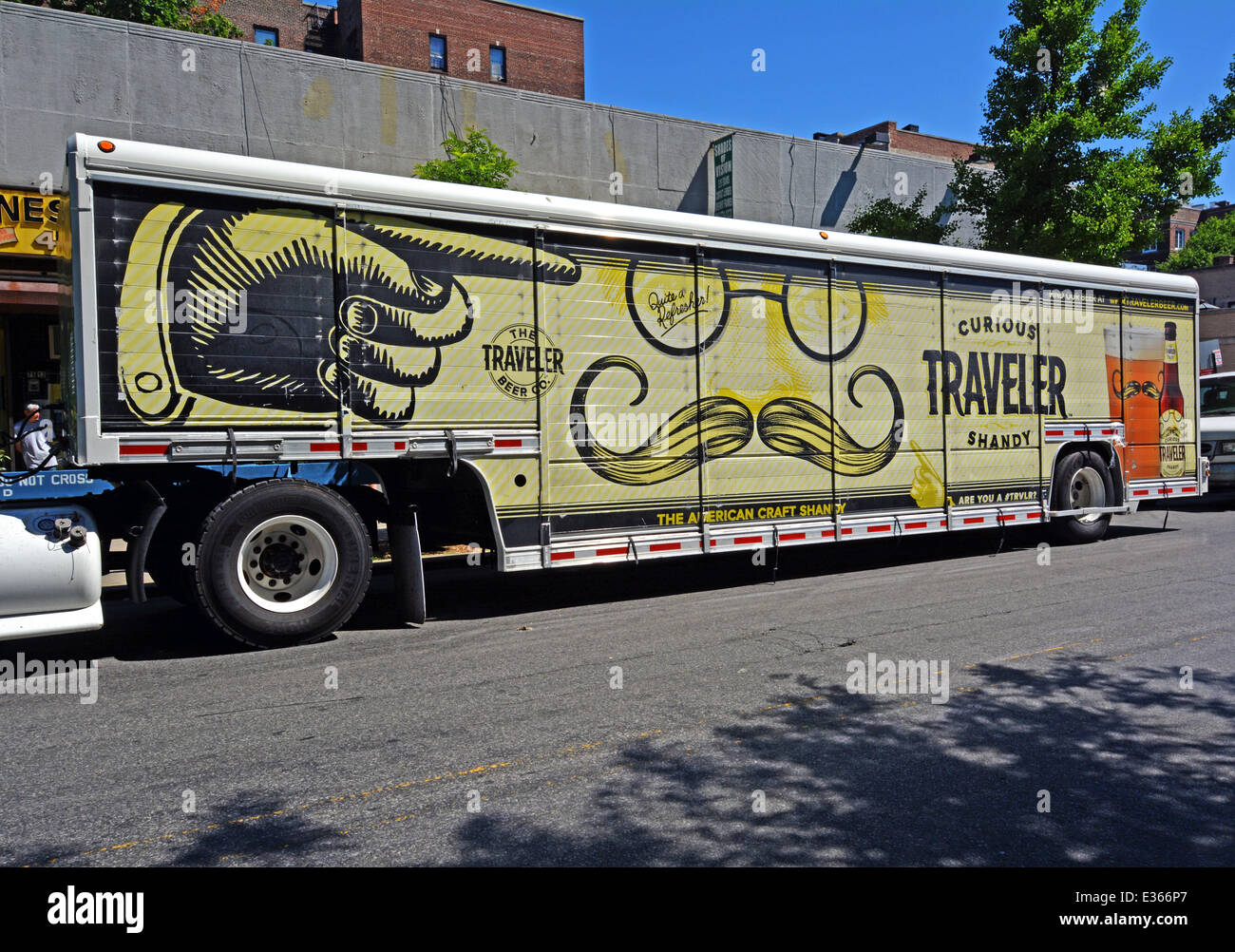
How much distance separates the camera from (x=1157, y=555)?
37.2ft

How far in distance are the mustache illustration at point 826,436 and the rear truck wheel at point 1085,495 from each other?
10.4 ft

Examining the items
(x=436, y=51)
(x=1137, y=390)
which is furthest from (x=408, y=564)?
(x=436, y=51)

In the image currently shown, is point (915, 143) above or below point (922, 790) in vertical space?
above

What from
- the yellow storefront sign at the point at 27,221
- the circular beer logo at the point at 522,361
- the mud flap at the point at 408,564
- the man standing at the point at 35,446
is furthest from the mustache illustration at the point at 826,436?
the yellow storefront sign at the point at 27,221

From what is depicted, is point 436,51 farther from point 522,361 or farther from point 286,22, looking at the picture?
point 522,361

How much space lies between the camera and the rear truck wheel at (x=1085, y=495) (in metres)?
12.3

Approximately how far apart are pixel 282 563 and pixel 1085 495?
33.3ft

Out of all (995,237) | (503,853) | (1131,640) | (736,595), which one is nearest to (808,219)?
(995,237)

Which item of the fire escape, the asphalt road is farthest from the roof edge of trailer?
the fire escape

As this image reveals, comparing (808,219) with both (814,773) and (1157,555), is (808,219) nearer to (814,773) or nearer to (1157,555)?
(1157,555)

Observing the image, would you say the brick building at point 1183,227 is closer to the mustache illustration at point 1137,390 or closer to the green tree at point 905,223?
the green tree at point 905,223

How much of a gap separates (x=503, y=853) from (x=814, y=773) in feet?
5.20

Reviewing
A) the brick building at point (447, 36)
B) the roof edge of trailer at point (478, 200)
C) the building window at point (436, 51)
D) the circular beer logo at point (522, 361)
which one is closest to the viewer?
the roof edge of trailer at point (478, 200)

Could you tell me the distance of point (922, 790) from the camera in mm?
4266
